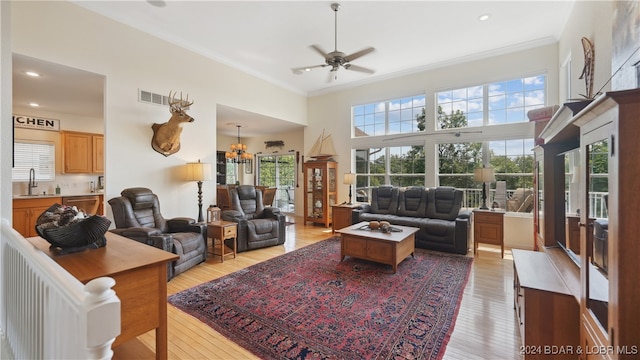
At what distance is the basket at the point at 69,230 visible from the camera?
1632 millimetres

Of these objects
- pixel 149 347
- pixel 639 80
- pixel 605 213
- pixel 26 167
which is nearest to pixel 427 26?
pixel 639 80

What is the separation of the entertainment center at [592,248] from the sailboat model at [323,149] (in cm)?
489

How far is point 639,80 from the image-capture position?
5.16 feet

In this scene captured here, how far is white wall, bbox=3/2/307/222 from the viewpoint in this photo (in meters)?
3.12

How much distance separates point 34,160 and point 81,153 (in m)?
0.74

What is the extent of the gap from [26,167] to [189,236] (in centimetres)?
449

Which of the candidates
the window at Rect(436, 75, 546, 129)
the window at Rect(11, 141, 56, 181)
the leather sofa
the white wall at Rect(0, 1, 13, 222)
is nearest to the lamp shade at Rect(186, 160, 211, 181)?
the white wall at Rect(0, 1, 13, 222)

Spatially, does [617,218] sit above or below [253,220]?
above

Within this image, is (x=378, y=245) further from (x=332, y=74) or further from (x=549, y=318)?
(x=332, y=74)

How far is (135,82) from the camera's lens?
3.87m

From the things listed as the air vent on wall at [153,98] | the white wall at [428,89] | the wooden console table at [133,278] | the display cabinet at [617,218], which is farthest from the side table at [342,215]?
the display cabinet at [617,218]

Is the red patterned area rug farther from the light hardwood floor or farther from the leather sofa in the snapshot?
the leather sofa

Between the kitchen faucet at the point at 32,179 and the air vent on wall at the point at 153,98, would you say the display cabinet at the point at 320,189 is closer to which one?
the air vent on wall at the point at 153,98

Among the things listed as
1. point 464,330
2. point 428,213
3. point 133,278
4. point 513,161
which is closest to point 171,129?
point 133,278
